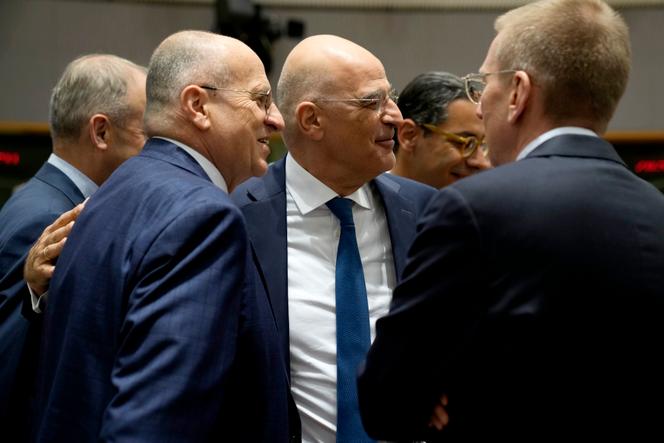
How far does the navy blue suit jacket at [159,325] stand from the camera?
1.55 meters

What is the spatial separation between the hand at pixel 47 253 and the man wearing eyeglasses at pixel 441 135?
1447mm

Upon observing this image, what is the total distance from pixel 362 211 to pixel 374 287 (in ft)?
0.78

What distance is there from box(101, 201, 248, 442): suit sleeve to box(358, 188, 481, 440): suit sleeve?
0.96ft

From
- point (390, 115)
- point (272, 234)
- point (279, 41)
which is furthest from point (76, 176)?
point (279, 41)

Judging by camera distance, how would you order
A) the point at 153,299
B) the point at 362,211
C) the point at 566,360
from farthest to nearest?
1. the point at 362,211
2. the point at 153,299
3. the point at 566,360

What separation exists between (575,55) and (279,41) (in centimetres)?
510

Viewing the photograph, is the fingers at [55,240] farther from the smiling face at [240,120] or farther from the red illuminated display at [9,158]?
the red illuminated display at [9,158]

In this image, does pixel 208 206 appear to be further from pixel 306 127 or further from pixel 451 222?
pixel 306 127

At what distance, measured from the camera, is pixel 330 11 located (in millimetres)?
6562

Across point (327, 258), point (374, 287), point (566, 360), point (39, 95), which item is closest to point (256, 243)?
point (327, 258)

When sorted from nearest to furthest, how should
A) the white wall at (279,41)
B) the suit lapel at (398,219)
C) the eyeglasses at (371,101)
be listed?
the suit lapel at (398,219) < the eyeglasses at (371,101) < the white wall at (279,41)

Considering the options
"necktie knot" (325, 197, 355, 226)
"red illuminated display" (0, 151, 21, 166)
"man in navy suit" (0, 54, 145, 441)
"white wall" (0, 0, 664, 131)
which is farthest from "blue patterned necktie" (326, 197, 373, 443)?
"red illuminated display" (0, 151, 21, 166)

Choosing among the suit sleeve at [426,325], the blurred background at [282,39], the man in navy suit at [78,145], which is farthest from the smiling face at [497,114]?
the blurred background at [282,39]

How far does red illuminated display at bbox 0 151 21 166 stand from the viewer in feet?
21.2
